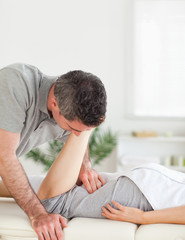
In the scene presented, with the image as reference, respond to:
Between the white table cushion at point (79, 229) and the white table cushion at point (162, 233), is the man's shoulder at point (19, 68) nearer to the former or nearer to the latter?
the white table cushion at point (79, 229)

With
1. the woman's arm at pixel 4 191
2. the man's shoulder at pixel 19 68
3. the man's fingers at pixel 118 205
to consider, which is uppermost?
the man's shoulder at pixel 19 68

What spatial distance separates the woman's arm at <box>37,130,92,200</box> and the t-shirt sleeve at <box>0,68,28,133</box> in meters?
0.28

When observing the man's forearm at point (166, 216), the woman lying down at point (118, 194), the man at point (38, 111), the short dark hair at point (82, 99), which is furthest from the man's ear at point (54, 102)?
the man's forearm at point (166, 216)

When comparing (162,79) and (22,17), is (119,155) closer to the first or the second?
(162,79)

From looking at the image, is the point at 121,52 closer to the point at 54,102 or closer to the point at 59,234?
the point at 54,102

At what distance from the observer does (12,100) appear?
1631 mm

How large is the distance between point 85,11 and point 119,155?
173 cm

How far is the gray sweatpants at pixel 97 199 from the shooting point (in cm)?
173

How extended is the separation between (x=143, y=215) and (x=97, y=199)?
240mm

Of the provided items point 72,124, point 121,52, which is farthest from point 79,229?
point 121,52

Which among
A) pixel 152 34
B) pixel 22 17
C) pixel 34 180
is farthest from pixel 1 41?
pixel 34 180

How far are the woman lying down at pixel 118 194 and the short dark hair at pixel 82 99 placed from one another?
0.32m

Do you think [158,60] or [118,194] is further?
[158,60]

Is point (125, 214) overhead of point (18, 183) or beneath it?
beneath
